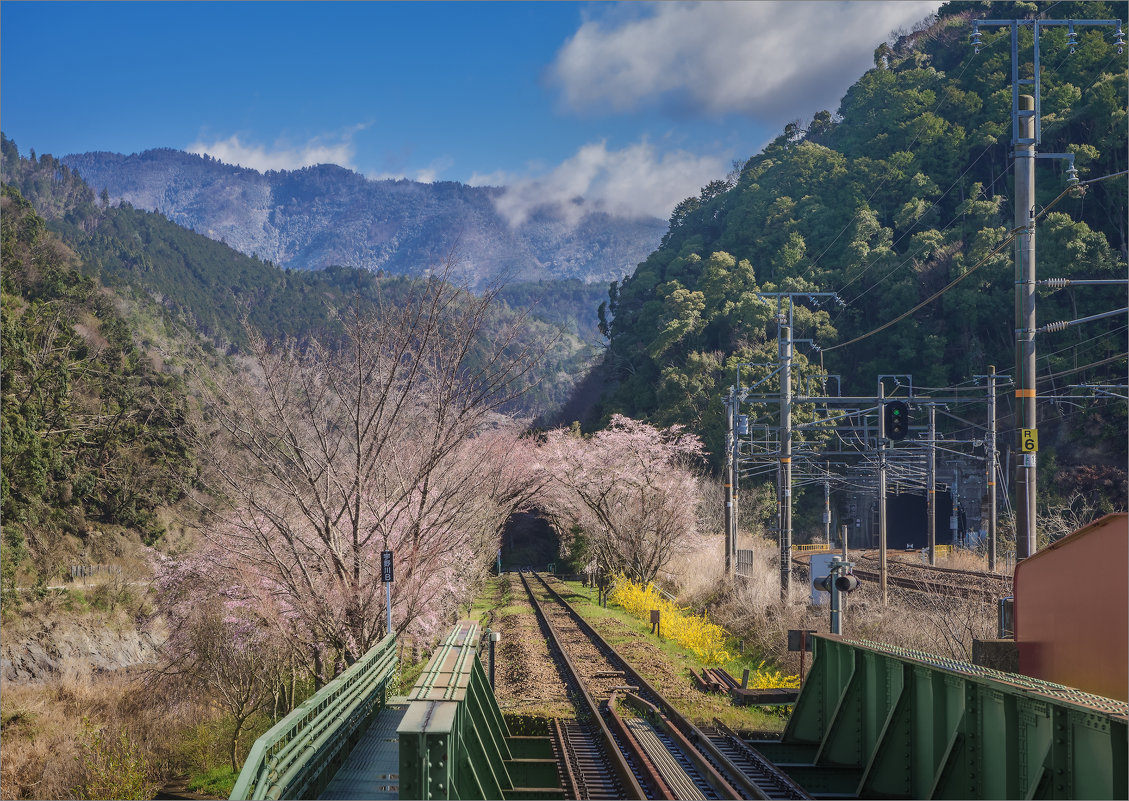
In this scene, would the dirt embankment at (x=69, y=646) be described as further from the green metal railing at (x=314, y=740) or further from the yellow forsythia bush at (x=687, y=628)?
the green metal railing at (x=314, y=740)

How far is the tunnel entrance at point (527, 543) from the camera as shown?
6981cm

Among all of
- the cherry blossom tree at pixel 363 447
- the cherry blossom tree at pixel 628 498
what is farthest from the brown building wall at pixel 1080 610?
the cherry blossom tree at pixel 628 498

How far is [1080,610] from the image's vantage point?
8477mm

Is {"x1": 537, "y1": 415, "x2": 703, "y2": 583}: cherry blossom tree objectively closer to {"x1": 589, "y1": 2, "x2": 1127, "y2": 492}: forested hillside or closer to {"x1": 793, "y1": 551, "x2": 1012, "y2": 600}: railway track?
→ {"x1": 793, "y1": 551, "x2": 1012, "y2": 600}: railway track

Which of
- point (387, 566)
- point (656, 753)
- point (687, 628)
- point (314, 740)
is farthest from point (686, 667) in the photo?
point (314, 740)

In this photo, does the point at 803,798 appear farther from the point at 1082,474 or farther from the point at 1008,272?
the point at 1008,272

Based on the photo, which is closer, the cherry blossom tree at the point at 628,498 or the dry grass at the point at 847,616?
the dry grass at the point at 847,616

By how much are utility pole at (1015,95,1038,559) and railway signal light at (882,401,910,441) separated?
435cm

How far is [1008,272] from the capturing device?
183 ft

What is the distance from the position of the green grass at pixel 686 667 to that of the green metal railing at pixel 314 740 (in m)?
6.77

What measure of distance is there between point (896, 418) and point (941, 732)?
1090 centimetres

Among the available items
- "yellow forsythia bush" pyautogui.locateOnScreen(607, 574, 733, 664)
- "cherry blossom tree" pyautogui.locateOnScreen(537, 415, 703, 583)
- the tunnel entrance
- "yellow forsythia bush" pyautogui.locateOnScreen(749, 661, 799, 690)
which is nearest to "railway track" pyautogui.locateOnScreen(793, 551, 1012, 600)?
"yellow forsythia bush" pyautogui.locateOnScreen(749, 661, 799, 690)

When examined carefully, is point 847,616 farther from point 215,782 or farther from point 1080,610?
point 215,782

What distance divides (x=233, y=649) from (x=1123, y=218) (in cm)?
5573
